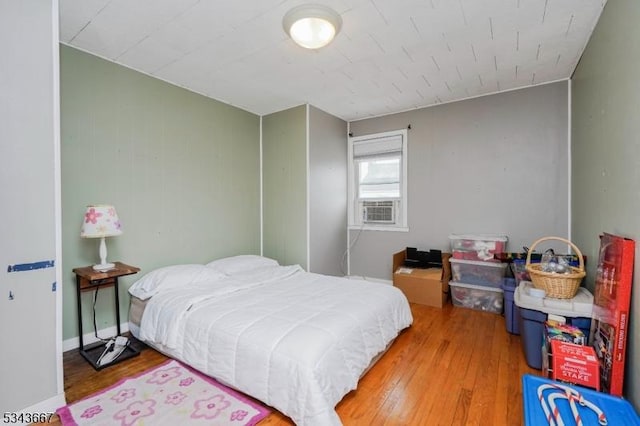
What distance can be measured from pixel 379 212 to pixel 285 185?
1.43 m

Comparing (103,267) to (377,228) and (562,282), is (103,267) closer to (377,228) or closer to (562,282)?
(377,228)

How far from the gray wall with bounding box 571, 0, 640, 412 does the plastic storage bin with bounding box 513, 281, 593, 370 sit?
1.30 ft

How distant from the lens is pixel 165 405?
1680 mm

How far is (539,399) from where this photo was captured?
1.30 metres

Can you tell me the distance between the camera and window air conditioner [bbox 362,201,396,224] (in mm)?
4082

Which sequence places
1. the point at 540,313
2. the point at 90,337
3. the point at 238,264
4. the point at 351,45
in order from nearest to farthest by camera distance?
the point at 540,313, the point at 351,45, the point at 90,337, the point at 238,264

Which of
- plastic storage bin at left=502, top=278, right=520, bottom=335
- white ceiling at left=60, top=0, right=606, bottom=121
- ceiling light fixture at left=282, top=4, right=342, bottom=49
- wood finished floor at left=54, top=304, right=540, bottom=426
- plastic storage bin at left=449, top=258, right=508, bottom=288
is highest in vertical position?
white ceiling at left=60, top=0, right=606, bottom=121

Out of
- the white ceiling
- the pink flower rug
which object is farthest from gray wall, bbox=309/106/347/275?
the pink flower rug

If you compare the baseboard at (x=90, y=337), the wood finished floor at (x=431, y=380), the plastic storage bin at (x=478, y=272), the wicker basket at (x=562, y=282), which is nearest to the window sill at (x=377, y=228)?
the plastic storage bin at (x=478, y=272)

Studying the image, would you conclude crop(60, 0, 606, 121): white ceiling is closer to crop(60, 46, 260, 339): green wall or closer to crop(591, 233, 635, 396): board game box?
crop(60, 46, 260, 339): green wall

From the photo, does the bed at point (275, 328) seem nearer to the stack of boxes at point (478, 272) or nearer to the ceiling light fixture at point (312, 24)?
the stack of boxes at point (478, 272)

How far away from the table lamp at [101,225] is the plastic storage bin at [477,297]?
3435 millimetres

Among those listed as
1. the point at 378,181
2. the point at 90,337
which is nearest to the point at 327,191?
the point at 378,181

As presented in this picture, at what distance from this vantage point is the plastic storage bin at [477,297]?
3158 mm
